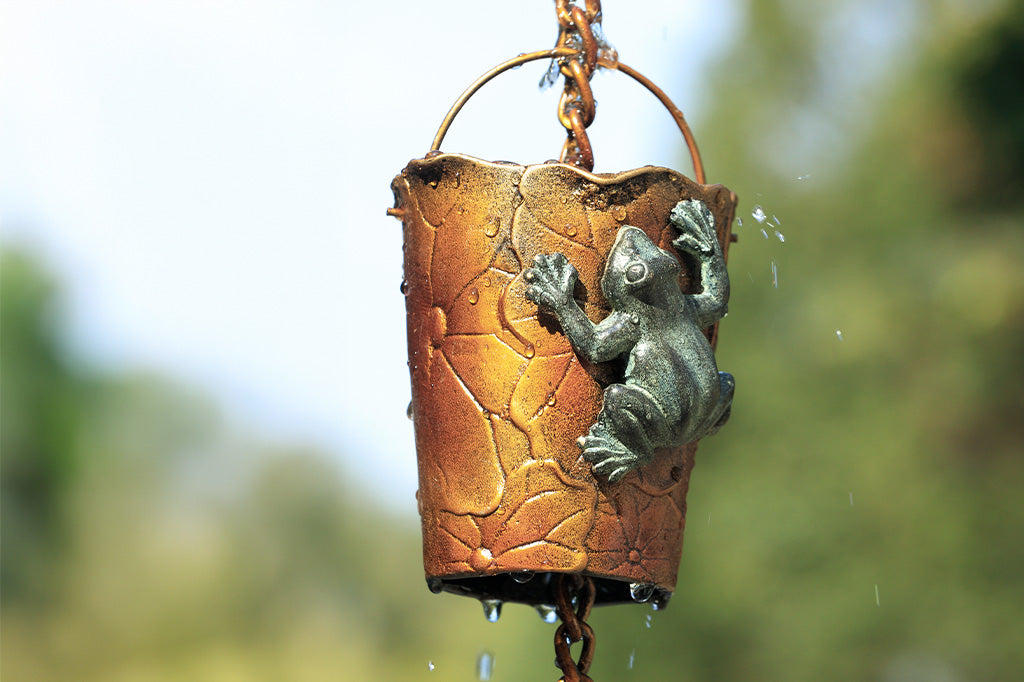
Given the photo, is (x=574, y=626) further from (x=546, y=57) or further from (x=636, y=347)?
(x=546, y=57)

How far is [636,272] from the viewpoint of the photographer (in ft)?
6.63

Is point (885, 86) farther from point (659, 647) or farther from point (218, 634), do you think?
point (218, 634)

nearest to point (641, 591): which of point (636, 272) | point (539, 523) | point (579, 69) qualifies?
point (539, 523)

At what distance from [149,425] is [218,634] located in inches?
140

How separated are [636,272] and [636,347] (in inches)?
5.4

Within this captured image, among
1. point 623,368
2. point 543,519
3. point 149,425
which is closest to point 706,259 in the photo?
point 623,368

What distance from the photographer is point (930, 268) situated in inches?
285

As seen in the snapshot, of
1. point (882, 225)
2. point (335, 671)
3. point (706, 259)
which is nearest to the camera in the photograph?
point (706, 259)

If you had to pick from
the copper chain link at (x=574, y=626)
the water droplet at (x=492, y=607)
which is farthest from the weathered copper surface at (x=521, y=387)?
the water droplet at (x=492, y=607)

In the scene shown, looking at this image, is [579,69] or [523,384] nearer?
[523,384]

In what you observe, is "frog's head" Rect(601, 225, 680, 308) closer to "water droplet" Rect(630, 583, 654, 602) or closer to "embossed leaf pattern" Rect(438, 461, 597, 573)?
"embossed leaf pattern" Rect(438, 461, 597, 573)

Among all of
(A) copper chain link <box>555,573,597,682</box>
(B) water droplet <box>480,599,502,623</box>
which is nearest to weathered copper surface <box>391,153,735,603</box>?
(A) copper chain link <box>555,573,597,682</box>

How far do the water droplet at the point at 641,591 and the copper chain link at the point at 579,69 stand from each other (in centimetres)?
Answer: 81

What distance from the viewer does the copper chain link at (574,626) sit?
2.18 meters
